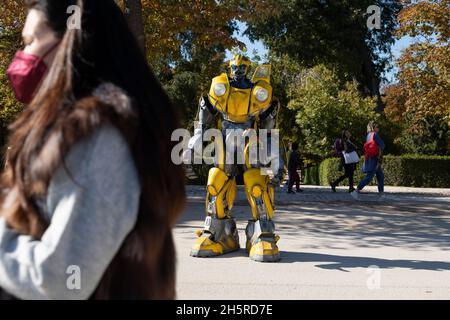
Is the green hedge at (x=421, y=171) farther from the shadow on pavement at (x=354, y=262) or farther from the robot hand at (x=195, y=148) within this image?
the robot hand at (x=195, y=148)

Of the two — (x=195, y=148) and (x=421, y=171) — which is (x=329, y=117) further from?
(x=195, y=148)

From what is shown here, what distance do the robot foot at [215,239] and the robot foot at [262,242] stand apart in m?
0.23

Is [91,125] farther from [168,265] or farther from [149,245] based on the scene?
[168,265]

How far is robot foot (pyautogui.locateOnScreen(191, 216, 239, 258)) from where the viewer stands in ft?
18.9

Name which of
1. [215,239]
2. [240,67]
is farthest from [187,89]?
[215,239]

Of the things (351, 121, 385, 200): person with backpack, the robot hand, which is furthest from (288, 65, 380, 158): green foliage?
the robot hand

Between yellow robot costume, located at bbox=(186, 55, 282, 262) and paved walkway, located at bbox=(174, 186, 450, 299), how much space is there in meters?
0.26

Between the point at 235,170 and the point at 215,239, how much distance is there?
2.72ft

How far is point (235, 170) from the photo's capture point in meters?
5.94

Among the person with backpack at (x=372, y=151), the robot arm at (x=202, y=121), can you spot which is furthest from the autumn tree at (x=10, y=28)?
the person with backpack at (x=372, y=151)

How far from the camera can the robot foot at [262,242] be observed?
5480 mm

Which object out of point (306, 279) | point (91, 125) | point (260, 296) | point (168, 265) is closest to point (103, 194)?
point (91, 125)

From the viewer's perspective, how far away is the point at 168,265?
1.38 meters

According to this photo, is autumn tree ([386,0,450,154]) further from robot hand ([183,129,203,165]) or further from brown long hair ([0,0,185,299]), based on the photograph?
brown long hair ([0,0,185,299])
